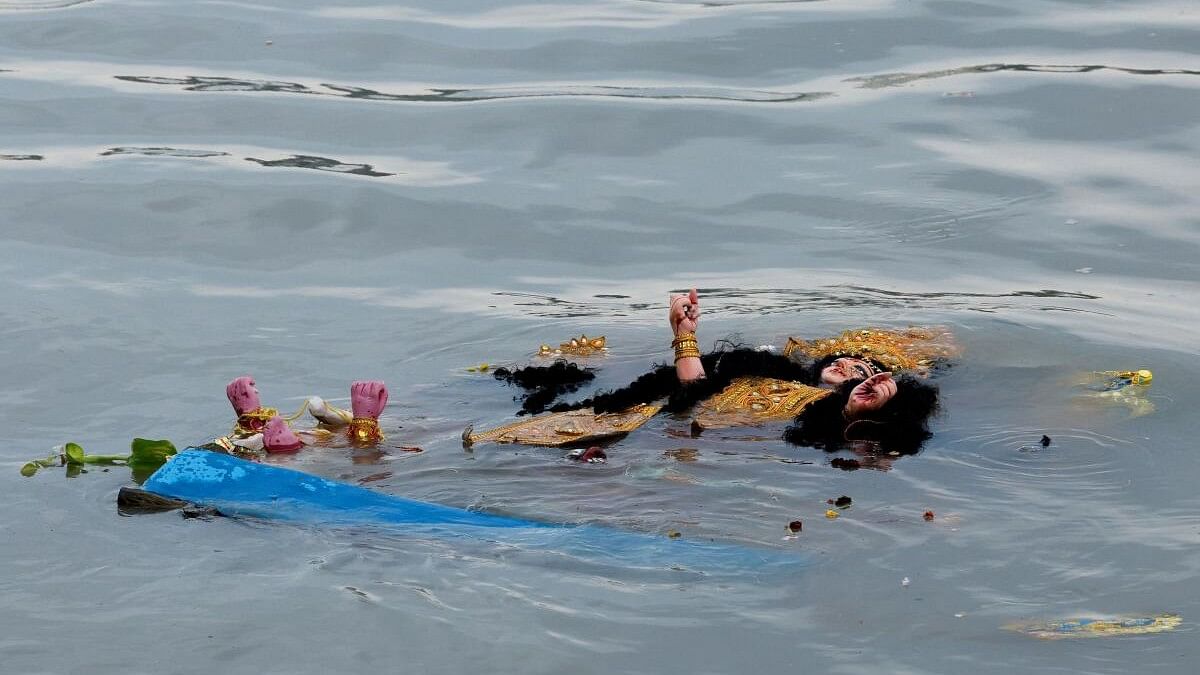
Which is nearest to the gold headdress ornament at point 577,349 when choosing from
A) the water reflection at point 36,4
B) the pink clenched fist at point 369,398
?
the pink clenched fist at point 369,398

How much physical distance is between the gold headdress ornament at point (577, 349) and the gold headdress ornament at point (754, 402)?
4.09 feet

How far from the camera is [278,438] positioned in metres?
7.85

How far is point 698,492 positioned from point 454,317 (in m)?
3.64

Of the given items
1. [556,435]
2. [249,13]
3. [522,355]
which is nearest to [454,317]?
[522,355]

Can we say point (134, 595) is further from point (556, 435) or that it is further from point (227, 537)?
point (556, 435)

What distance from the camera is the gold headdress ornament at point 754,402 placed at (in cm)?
830

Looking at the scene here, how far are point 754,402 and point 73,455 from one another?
3.34m

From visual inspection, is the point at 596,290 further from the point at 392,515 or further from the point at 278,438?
the point at 392,515

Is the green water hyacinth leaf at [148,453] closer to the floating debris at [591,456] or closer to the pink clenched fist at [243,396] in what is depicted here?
the pink clenched fist at [243,396]

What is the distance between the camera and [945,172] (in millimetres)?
12906

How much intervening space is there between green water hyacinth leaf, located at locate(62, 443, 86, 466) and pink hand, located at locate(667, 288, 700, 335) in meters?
2.95

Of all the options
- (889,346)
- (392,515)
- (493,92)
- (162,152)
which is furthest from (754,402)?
(493,92)

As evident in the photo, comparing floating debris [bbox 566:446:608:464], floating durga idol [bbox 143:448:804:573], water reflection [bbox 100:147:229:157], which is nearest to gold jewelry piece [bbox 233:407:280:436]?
floating durga idol [bbox 143:448:804:573]

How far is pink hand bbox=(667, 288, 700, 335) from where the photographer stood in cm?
833
